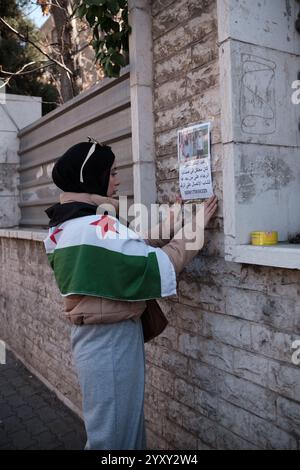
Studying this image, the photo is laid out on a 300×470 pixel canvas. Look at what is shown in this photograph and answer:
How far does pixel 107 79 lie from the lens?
3.84 meters

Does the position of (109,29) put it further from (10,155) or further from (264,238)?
(10,155)

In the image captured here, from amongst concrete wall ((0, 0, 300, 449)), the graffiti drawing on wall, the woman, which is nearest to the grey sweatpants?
the woman

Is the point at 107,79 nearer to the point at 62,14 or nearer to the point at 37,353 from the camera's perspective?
the point at 37,353

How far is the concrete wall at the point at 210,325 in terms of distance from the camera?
2289 mm

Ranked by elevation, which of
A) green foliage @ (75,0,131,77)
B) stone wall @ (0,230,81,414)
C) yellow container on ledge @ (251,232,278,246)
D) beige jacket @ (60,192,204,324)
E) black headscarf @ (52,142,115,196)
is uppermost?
green foliage @ (75,0,131,77)

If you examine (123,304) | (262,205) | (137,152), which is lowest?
(123,304)

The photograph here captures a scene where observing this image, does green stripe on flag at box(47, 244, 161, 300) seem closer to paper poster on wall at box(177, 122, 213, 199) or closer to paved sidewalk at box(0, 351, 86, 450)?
paper poster on wall at box(177, 122, 213, 199)

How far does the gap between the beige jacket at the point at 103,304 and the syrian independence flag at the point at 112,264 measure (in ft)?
0.23

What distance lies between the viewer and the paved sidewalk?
151 inches

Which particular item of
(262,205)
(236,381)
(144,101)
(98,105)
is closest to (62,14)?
(98,105)

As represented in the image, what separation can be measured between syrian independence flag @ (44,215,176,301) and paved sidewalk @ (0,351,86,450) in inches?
87.7

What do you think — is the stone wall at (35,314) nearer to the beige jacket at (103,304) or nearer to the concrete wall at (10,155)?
the concrete wall at (10,155)

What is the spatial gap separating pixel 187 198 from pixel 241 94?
78cm

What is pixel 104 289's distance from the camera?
2207 mm
